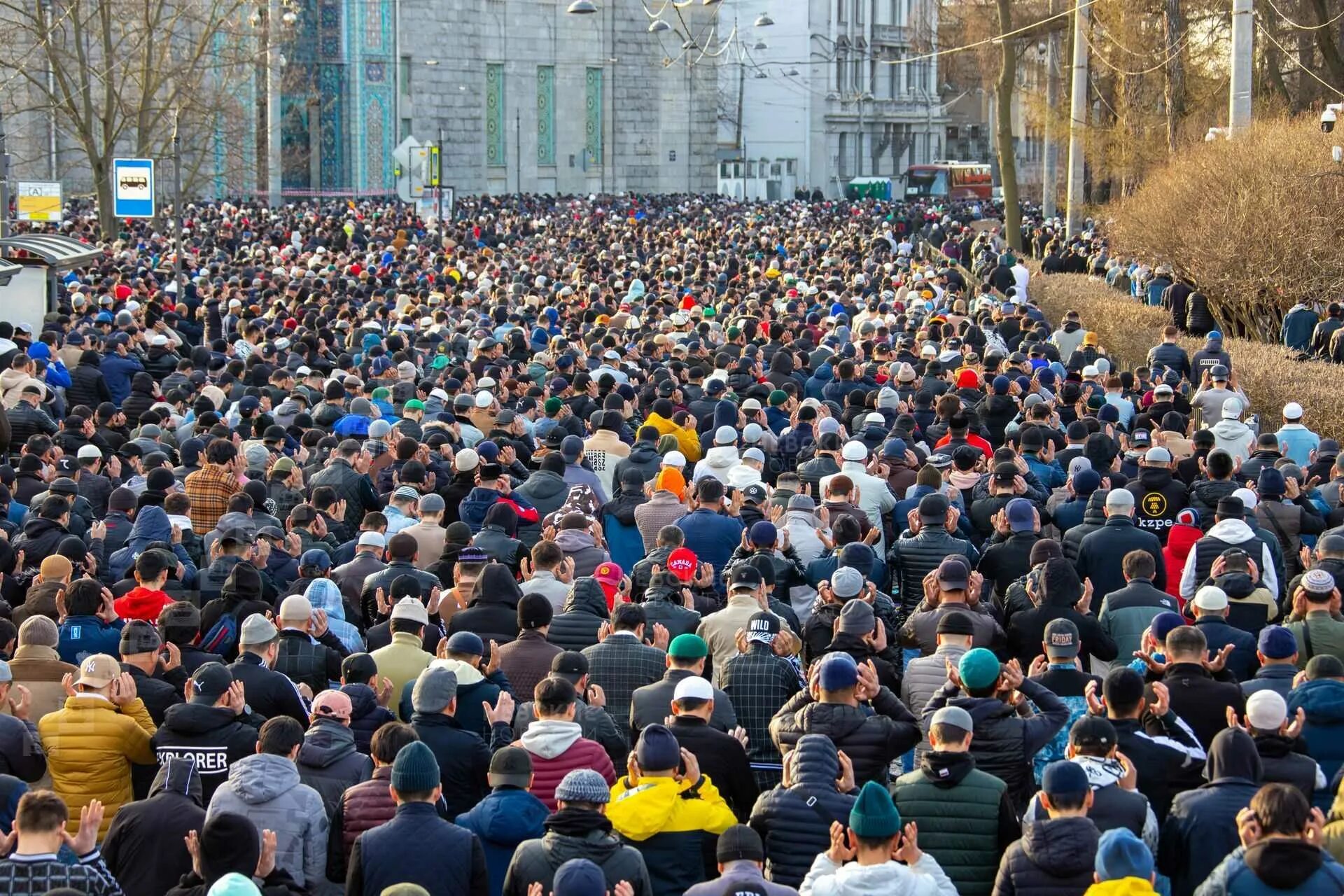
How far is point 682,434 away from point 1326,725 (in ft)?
25.4

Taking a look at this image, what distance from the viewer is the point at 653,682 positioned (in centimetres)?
873

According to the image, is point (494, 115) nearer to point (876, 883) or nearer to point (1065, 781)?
point (1065, 781)

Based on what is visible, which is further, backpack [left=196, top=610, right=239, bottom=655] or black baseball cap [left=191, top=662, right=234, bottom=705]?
backpack [left=196, top=610, right=239, bottom=655]

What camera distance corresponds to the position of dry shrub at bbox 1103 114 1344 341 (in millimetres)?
24531

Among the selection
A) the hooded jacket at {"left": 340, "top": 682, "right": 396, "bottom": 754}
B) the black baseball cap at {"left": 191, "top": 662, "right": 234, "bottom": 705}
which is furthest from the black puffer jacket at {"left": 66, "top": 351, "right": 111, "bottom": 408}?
the black baseball cap at {"left": 191, "top": 662, "right": 234, "bottom": 705}

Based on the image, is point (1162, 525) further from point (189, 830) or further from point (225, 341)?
point (225, 341)

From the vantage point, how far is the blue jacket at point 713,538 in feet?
37.3

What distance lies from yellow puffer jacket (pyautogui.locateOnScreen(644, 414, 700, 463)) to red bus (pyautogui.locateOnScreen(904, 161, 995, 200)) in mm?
62189

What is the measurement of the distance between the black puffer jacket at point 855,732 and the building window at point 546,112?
71.1 metres

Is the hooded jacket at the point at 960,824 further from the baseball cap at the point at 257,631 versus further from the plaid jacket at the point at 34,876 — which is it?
the baseball cap at the point at 257,631

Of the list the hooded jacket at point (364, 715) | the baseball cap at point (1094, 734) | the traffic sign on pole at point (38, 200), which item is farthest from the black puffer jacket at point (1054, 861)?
the traffic sign on pole at point (38, 200)

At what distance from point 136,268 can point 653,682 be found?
2363 centimetres

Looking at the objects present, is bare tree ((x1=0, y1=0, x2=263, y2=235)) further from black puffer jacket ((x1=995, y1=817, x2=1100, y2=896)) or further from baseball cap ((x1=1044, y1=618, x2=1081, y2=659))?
black puffer jacket ((x1=995, y1=817, x2=1100, y2=896))

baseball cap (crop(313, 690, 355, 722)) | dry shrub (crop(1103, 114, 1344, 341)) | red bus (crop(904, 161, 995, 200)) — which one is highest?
red bus (crop(904, 161, 995, 200))
